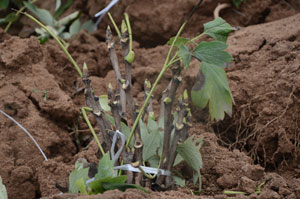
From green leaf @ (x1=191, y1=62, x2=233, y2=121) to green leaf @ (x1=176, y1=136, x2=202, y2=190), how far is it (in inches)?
6.7

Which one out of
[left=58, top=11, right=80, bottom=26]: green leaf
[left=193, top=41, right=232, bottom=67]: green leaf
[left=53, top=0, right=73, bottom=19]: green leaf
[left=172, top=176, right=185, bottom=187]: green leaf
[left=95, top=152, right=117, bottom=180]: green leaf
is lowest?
[left=172, top=176, right=185, bottom=187]: green leaf

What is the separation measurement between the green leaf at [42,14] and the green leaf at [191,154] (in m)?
1.70

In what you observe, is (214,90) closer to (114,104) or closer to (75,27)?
(114,104)

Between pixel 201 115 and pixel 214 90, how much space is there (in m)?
0.64

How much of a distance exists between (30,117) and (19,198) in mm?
371

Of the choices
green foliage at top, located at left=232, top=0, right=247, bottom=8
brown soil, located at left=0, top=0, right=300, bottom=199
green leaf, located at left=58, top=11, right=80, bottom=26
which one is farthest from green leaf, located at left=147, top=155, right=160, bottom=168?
green leaf, located at left=58, top=11, right=80, bottom=26

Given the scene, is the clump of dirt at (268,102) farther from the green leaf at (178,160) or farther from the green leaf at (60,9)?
the green leaf at (60,9)

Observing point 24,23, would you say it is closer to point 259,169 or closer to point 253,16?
point 253,16

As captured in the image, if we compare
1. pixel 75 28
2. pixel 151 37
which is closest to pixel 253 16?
pixel 151 37

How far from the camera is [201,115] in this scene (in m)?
1.93

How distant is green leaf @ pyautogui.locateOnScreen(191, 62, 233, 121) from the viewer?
1.29 m

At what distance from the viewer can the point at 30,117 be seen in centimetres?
192

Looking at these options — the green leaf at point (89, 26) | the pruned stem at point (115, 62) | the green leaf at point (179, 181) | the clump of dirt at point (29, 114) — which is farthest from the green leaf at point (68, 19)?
the green leaf at point (179, 181)

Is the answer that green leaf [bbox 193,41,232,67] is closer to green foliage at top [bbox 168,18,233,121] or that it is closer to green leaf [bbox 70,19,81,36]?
green foliage at top [bbox 168,18,233,121]
